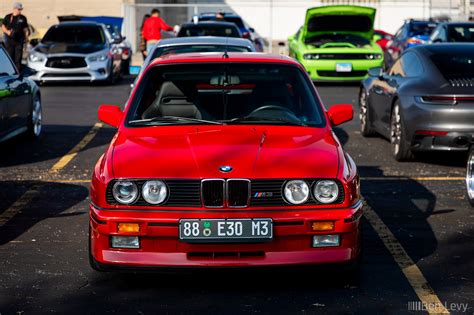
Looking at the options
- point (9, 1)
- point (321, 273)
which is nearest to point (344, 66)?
point (321, 273)

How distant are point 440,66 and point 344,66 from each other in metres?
11.3

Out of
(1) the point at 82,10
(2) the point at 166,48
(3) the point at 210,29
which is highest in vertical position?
(2) the point at 166,48

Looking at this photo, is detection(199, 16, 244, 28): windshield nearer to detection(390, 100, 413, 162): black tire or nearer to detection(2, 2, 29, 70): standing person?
detection(2, 2, 29, 70): standing person

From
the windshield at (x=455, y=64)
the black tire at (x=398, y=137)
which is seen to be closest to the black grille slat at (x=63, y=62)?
the black tire at (x=398, y=137)

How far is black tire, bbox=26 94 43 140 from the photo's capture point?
14.9 metres

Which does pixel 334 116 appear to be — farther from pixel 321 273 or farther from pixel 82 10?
pixel 82 10

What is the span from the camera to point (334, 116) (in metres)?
8.28

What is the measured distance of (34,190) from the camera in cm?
1094

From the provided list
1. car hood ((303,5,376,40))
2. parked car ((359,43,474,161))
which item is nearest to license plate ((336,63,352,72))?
car hood ((303,5,376,40))

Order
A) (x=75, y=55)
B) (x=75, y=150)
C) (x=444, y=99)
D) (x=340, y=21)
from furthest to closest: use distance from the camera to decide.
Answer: (x=340, y=21), (x=75, y=55), (x=75, y=150), (x=444, y=99)

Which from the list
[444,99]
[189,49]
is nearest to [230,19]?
[189,49]

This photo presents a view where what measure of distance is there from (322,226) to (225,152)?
801 millimetres

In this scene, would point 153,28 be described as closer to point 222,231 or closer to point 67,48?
point 67,48

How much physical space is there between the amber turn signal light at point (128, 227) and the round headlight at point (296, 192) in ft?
2.98
